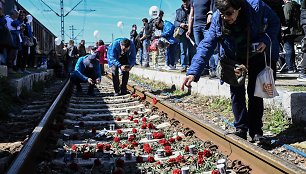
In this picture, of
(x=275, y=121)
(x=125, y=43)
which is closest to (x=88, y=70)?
(x=125, y=43)

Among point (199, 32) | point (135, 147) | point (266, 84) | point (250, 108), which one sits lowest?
point (135, 147)

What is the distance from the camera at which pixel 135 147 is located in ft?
14.9

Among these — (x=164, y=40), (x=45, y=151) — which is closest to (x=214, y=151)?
(x=45, y=151)

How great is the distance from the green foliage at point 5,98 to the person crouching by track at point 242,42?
165 inches

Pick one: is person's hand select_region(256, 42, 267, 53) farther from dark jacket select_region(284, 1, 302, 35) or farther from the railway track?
dark jacket select_region(284, 1, 302, 35)

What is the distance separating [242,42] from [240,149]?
1.08 meters

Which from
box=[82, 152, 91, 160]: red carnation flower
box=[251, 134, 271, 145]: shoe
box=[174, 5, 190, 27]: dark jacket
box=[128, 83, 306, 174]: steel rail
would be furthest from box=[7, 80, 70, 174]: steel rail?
box=[174, 5, 190, 27]: dark jacket

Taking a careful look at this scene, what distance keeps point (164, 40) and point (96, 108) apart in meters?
5.25

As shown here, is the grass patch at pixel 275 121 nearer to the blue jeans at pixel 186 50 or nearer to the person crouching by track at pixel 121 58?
the person crouching by track at pixel 121 58

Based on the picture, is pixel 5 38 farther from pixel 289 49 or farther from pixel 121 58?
pixel 289 49

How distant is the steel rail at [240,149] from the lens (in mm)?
3090

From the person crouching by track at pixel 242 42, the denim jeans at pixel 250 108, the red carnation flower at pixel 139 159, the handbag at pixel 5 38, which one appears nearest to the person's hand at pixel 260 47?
the person crouching by track at pixel 242 42

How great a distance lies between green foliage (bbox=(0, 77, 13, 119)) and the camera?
701 cm

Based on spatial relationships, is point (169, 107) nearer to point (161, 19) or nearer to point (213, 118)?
point (213, 118)
